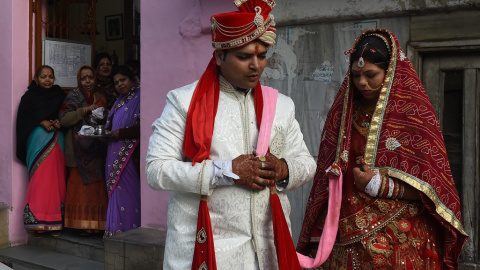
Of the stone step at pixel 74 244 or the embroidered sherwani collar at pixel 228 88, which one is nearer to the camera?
the embroidered sherwani collar at pixel 228 88

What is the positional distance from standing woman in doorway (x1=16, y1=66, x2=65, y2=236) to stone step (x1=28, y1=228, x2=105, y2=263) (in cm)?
11

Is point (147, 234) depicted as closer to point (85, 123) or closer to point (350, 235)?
point (85, 123)

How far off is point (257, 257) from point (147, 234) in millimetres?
2988

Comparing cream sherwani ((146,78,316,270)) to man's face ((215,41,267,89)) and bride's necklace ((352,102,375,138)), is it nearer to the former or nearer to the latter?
man's face ((215,41,267,89))

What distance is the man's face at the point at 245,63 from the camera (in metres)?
2.39

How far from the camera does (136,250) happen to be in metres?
4.98

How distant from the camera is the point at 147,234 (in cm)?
523

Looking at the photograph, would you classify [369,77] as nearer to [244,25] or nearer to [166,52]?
[244,25]

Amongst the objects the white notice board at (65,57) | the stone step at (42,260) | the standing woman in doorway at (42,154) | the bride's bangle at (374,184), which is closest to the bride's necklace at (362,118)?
the bride's bangle at (374,184)

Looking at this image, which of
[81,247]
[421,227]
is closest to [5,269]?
[421,227]

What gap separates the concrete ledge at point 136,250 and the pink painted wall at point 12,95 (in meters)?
2.03

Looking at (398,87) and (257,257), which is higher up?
(398,87)

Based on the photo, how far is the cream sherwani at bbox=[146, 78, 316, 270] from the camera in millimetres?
2359

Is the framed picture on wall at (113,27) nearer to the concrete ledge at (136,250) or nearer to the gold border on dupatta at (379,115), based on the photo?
the concrete ledge at (136,250)
